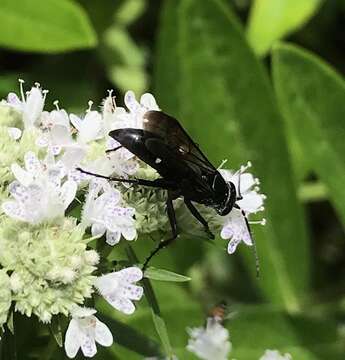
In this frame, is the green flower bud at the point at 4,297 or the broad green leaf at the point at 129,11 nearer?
the green flower bud at the point at 4,297

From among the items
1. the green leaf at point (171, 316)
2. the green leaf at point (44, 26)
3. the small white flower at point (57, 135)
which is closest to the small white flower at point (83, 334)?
the small white flower at point (57, 135)

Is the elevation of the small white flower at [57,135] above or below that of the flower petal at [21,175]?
above

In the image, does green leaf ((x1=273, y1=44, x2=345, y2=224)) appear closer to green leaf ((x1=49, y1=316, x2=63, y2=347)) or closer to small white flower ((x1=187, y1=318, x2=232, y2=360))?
small white flower ((x1=187, y1=318, x2=232, y2=360))

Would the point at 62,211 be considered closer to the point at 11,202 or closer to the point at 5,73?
the point at 11,202

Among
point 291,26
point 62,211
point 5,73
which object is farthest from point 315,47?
point 62,211

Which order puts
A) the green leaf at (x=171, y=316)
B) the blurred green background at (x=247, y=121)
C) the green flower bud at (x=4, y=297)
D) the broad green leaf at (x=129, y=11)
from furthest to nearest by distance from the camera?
the broad green leaf at (x=129, y=11) → the blurred green background at (x=247, y=121) → the green leaf at (x=171, y=316) → the green flower bud at (x=4, y=297)

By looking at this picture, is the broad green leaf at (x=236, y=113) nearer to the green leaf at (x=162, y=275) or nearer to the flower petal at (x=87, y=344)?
the green leaf at (x=162, y=275)

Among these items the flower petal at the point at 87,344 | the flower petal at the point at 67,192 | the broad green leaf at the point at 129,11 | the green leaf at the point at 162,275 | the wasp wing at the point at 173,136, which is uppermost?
the broad green leaf at the point at 129,11
